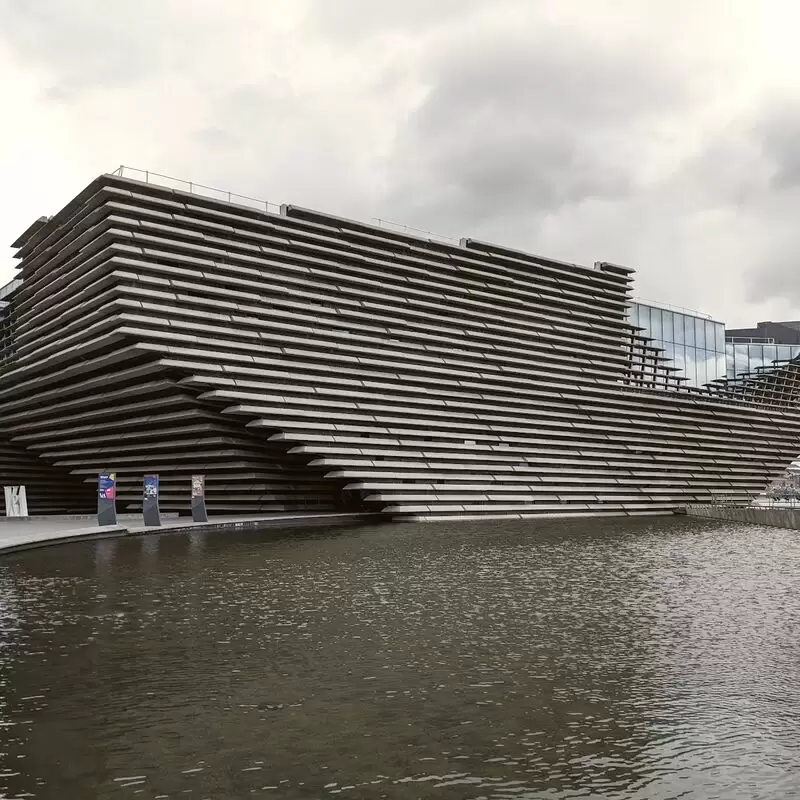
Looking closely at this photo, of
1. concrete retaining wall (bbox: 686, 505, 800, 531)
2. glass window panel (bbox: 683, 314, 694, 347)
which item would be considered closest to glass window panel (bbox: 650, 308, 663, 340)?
glass window panel (bbox: 683, 314, 694, 347)

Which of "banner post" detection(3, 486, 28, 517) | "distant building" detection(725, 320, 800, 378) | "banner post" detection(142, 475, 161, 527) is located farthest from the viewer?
"distant building" detection(725, 320, 800, 378)

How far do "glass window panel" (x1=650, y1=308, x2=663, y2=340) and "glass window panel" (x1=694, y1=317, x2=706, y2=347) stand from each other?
4.02m

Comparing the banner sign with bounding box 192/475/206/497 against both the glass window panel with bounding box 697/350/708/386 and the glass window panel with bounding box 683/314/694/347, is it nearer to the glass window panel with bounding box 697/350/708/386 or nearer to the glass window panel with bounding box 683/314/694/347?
the glass window panel with bounding box 683/314/694/347

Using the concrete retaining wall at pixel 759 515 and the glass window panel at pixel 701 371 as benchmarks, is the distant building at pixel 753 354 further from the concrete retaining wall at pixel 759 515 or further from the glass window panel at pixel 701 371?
the concrete retaining wall at pixel 759 515

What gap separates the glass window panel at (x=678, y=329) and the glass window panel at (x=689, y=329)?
0.35m

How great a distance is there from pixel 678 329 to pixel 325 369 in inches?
1122

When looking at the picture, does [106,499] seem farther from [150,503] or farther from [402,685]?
[402,685]

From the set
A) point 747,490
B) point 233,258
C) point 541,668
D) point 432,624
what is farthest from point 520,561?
point 747,490

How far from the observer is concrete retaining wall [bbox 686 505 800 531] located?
1203 inches

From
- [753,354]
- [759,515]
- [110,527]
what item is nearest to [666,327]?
[753,354]

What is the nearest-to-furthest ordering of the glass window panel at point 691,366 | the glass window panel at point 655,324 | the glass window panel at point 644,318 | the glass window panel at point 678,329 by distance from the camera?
the glass window panel at point 644,318, the glass window panel at point 655,324, the glass window panel at point 678,329, the glass window panel at point 691,366

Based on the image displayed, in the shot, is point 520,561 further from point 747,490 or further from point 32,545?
point 747,490

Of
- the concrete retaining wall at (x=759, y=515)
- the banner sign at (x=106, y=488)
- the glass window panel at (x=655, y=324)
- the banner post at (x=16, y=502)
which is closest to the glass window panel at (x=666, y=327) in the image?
the glass window panel at (x=655, y=324)

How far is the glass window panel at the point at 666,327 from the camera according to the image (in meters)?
55.1
